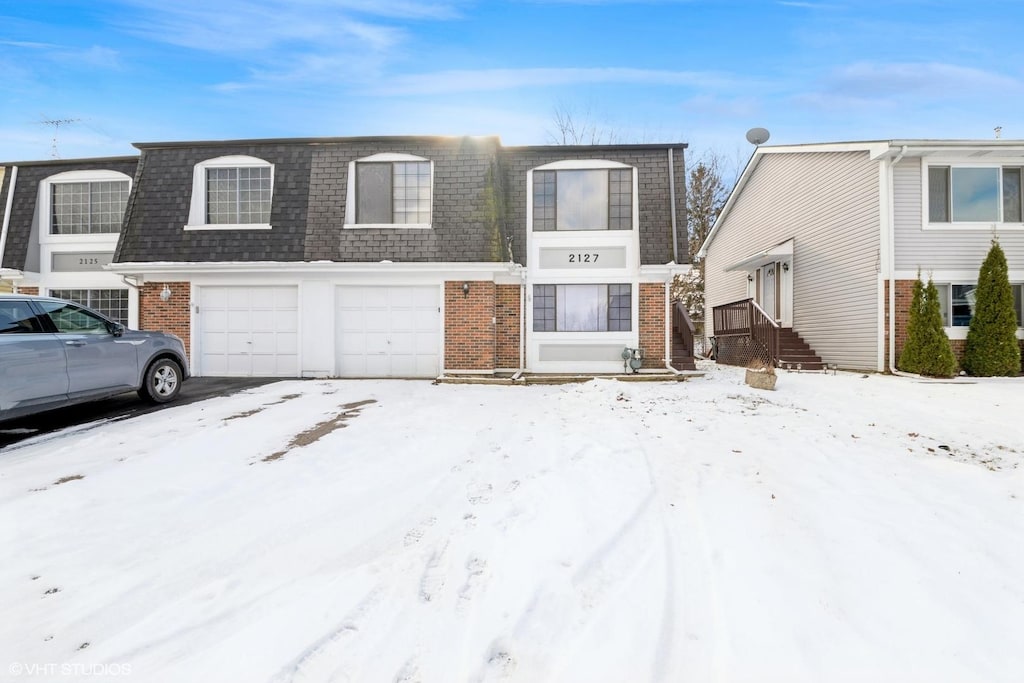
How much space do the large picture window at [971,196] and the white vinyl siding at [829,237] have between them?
1.57 meters

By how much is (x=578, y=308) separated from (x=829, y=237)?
8.38m

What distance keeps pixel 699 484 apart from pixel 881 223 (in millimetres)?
11656

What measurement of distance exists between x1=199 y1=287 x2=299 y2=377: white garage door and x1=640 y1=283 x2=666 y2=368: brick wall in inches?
354

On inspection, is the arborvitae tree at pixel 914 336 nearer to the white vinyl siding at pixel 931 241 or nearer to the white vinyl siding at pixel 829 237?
the white vinyl siding at pixel 829 237

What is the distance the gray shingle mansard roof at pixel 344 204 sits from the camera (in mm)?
10914

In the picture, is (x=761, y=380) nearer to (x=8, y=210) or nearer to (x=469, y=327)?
(x=469, y=327)

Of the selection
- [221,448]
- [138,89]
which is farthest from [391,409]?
[138,89]

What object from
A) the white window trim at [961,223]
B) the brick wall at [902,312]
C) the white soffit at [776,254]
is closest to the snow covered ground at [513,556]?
the brick wall at [902,312]

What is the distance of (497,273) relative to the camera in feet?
37.2

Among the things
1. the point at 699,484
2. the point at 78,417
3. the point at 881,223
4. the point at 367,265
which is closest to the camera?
the point at 699,484

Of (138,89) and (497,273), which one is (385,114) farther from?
(497,273)

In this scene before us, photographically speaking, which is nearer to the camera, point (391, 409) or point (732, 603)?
point (732, 603)

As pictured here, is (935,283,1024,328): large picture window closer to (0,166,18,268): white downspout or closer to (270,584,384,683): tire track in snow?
(270,584,384,683): tire track in snow

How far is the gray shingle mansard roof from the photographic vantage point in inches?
430
